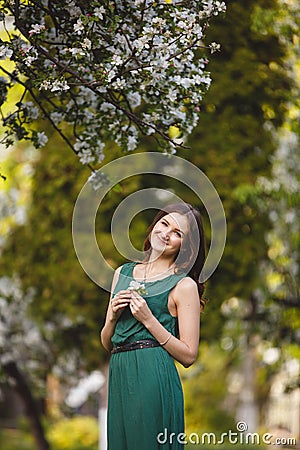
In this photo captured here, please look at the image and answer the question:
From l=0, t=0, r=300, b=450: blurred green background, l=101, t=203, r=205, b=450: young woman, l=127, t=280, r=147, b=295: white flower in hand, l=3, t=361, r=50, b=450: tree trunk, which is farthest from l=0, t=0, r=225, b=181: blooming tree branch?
l=3, t=361, r=50, b=450: tree trunk

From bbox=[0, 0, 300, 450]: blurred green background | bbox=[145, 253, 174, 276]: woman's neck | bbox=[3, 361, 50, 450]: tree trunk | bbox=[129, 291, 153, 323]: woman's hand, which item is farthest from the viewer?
bbox=[3, 361, 50, 450]: tree trunk

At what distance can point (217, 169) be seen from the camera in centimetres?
916

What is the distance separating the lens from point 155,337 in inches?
142

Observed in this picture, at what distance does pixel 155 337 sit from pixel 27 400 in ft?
Answer: 27.6

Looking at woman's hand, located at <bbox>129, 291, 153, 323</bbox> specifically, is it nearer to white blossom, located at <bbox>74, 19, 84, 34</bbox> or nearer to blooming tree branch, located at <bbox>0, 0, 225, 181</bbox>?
blooming tree branch, located at <bbox>0, 0, 225, 181</bbox>

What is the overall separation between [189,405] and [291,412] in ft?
7.30

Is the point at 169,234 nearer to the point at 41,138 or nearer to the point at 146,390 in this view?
the point at 146,390

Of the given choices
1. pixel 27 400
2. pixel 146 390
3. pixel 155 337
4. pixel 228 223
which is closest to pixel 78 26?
pixel 155 337

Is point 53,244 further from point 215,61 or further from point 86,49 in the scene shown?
point 86,49

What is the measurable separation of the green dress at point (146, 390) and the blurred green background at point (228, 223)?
3.66 meters

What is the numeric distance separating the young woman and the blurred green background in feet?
11.7

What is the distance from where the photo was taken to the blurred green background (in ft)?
27.7

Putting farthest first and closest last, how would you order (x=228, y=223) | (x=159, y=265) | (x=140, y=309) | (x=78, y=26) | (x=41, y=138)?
(x=228, y=223) < (x=41, y=138) < (x=159, y=265) < (x=78, y=26) < (x=140, y=309)

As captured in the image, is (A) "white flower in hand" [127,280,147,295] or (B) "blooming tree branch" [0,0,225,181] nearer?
(A) "white flower in hand" [127,280,147,295]
